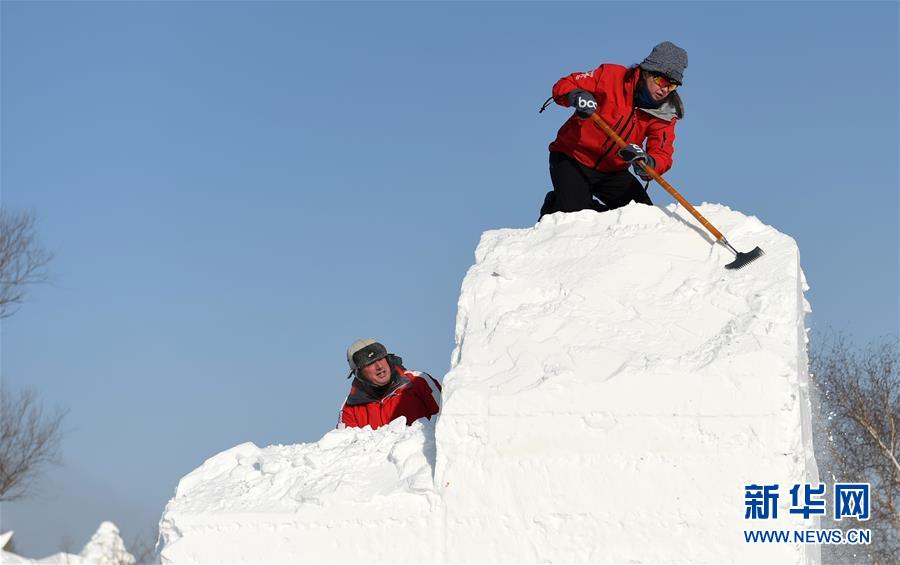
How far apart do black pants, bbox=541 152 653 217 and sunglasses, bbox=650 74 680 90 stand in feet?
2.01

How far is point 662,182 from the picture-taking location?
5625mm

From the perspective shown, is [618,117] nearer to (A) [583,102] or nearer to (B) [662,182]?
(A) [583,102]

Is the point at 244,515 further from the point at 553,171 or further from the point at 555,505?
the point at 553,171

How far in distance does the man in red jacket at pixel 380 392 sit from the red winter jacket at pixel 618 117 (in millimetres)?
1489

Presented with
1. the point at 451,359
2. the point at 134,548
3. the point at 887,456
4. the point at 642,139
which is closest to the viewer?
the point at 451,359

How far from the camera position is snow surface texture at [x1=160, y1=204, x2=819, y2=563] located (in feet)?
13.5

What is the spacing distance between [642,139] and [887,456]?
11.9 metres

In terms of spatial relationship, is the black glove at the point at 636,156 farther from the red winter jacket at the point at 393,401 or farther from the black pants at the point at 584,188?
the red winter jacket at the point at 393,401

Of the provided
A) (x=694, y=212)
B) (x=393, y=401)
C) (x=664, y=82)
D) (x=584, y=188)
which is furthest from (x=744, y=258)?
(x=393, y=401)

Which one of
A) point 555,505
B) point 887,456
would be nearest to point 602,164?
point 555,505

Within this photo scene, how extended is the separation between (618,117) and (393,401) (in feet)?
6.01

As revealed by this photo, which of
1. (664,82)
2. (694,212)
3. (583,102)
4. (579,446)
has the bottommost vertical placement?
(579,446)

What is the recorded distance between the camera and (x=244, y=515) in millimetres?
4512

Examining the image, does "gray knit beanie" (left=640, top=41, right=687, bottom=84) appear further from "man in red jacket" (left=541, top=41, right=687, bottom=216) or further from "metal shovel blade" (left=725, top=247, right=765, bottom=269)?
"metal shovel blade" (left=725, top=247, right=765, bottom=269)
